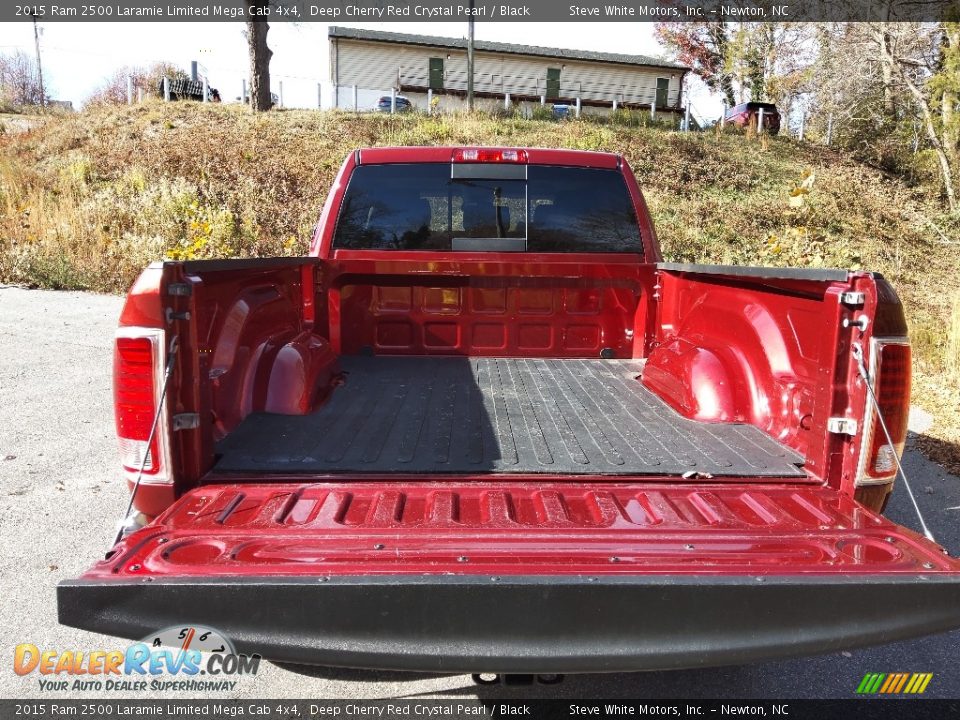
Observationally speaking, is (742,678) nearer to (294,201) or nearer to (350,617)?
(350,617)

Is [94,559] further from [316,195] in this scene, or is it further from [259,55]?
[259,55]

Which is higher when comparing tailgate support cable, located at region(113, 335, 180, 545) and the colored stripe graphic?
tailgate support cable, located at region(113, 335, 180, 545)

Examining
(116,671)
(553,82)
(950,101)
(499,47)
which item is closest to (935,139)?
(950,101)

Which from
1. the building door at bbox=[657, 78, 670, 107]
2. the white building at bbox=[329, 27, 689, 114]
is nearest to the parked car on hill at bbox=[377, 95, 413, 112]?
the white building at bbox=[329, 27, 689, 114]

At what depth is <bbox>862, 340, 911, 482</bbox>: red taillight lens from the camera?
86.8 inches

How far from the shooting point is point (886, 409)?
226 cm

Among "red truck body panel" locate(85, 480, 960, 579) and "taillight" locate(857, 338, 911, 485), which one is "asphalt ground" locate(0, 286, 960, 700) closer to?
"red truck body panel" locate(85, 480, 960, 579)

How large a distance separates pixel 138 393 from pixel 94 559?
6.48 feet

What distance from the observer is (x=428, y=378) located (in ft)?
12.6

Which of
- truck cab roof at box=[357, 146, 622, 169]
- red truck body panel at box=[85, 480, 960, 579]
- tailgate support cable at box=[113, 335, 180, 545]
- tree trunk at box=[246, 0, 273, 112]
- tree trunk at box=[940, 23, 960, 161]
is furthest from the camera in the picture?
tree trunk at box=[246, 0, 273, 112]

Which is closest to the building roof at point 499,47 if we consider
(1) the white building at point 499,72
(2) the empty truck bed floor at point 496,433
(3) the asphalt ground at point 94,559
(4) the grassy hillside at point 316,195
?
(1) the white building at point 499,72

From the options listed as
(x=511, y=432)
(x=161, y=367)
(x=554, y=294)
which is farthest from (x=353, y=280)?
(x=161, y=367)

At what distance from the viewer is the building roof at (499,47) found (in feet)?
123

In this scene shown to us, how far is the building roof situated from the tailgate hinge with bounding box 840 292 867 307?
126 feet
